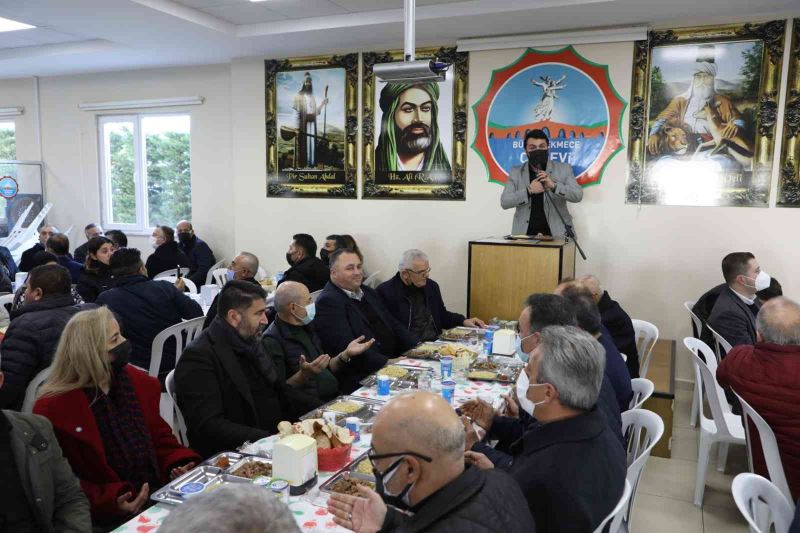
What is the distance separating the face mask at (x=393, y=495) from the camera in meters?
1.42

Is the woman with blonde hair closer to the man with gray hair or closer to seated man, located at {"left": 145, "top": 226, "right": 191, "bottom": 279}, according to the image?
the man with gray hair

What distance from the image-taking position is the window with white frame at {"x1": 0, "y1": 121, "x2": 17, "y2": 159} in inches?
348

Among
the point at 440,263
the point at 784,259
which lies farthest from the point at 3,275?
the point at 784,259

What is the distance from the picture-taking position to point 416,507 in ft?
4.63

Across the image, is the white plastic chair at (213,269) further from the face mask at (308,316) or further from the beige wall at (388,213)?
the face mask at (308,316)

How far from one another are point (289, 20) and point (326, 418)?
185 inches

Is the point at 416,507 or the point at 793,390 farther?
the point at 793,390

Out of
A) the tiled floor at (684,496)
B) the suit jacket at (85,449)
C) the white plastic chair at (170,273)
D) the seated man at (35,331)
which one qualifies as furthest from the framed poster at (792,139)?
the white plastic chair at (170,273)

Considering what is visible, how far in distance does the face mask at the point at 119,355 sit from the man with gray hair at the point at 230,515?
5.09 ft

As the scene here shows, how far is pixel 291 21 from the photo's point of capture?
5.84m

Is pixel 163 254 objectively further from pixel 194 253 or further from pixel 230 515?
pixel 230 515

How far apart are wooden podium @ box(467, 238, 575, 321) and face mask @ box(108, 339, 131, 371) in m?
3.08

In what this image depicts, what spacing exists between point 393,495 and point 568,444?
544 mm

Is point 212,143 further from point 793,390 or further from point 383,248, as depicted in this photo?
point 793,390
